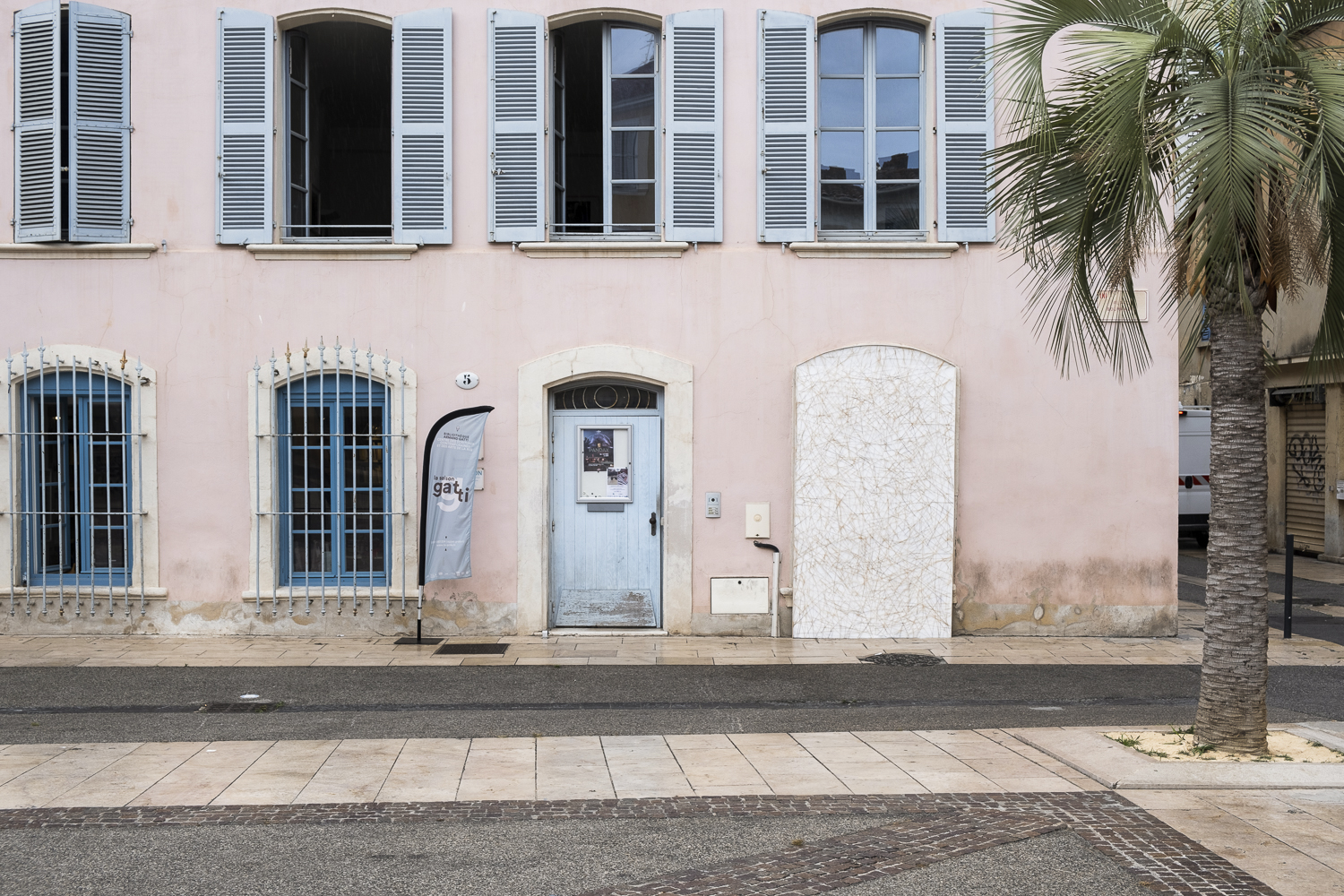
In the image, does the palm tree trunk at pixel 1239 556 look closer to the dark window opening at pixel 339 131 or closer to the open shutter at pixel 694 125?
the open shutter at pixel 694 125

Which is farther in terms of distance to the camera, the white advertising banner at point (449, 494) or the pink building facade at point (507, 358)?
the pink building facade at point (507, 358)

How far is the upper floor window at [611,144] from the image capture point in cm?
1148

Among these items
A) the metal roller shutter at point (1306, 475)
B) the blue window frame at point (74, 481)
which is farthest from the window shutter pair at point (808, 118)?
the metal roller shutter at point (1306, 475)

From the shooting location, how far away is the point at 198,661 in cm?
1008

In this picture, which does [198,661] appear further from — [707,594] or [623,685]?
[707,594]

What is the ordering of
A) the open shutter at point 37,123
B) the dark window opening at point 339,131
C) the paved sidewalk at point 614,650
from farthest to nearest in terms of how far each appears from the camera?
the dark window opening at point 339,131, the open shutter at point 37,123, the paved sidewalk at point 614,650

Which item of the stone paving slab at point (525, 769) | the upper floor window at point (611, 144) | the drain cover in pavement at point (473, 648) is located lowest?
the drain cover in pavement at point (473, 648)

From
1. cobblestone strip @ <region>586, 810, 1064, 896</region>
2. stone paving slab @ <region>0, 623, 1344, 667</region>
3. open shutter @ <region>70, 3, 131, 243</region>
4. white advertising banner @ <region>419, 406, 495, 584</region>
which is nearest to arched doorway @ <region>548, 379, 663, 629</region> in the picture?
stone paving slab @ <region>0, 623, 1344, 667</region>

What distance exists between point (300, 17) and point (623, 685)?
685 centimetres

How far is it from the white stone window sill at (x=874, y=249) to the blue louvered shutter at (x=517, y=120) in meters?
2.44

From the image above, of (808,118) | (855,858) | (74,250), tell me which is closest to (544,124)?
(808,118)

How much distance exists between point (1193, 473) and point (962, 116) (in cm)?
1383

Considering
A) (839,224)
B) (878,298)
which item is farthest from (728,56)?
(878,298)

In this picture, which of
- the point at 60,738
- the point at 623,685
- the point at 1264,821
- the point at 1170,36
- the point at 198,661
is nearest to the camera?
the point at 1264,821
